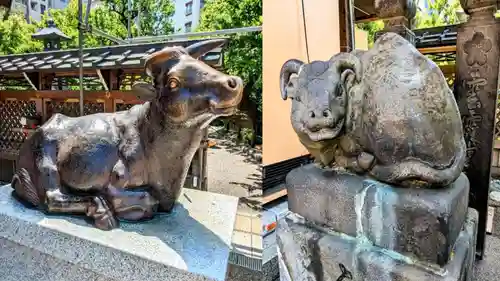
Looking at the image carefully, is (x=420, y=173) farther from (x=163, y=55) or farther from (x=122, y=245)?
(x=122, y=245)

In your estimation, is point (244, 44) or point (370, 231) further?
point (244, 44)

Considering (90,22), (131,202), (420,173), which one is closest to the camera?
(420,173)

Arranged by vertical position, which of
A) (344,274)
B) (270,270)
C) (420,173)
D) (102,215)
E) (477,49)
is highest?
(477,49)

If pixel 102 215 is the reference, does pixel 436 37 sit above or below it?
above

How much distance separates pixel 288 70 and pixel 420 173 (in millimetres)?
573

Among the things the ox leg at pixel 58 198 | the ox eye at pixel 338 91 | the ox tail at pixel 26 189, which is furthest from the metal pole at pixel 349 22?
the ox tail at pixel 26 189

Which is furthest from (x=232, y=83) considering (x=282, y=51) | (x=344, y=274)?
(x=344, y=274)

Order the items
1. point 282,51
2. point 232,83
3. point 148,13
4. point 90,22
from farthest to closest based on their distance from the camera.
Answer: point 90,22 → point 148,13 → point 282,51 → point 232,83

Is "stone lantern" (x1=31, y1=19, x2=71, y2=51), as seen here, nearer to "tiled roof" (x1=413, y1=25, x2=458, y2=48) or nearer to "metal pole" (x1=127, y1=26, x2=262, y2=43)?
"metal pole" (x1=127, y1=26, x2=262, y2=43)

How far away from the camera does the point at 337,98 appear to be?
1.12 m

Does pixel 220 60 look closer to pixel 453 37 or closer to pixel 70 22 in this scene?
pixel 70 22

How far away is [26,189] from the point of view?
1839 millimetres

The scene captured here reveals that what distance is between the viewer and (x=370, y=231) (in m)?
1.09

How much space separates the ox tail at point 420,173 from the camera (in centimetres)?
100
